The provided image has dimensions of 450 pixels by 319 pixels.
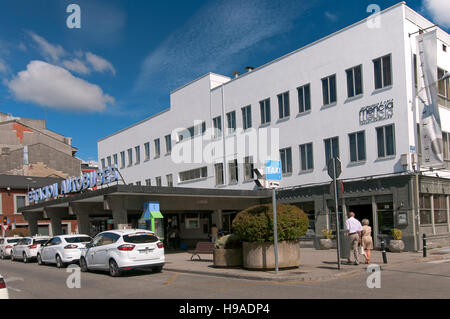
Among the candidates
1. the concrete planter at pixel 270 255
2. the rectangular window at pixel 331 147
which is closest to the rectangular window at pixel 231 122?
the rectangular window at pixel 331 147

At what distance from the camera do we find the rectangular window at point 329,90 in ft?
84.3

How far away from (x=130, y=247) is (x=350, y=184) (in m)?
13.6

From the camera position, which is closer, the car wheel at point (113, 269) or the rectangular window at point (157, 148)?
the car wheel at point (113, 269)

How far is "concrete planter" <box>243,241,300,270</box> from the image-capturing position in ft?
48.7

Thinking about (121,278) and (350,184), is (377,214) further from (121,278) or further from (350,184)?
(121,278)

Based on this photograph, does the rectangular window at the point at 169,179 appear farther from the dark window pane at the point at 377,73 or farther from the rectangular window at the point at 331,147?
the dark window pane at the point at 377,73

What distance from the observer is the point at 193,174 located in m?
37.3

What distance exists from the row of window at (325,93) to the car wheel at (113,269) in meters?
15.8

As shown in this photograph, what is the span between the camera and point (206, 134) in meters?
34.8

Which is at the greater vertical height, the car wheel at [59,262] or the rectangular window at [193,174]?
the rectangular window at [193,174]

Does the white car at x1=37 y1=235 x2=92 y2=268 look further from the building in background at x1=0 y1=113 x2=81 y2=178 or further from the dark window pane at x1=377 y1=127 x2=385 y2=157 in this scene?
the building in background at x1=0 y1=113 x2=81 y2=178

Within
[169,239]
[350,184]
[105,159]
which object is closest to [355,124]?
[350,184]

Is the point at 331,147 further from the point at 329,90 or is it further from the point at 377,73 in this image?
the point at 377,73

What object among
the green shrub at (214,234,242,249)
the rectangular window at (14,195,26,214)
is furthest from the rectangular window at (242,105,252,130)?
the rectangular window at (14,195,26,214)
